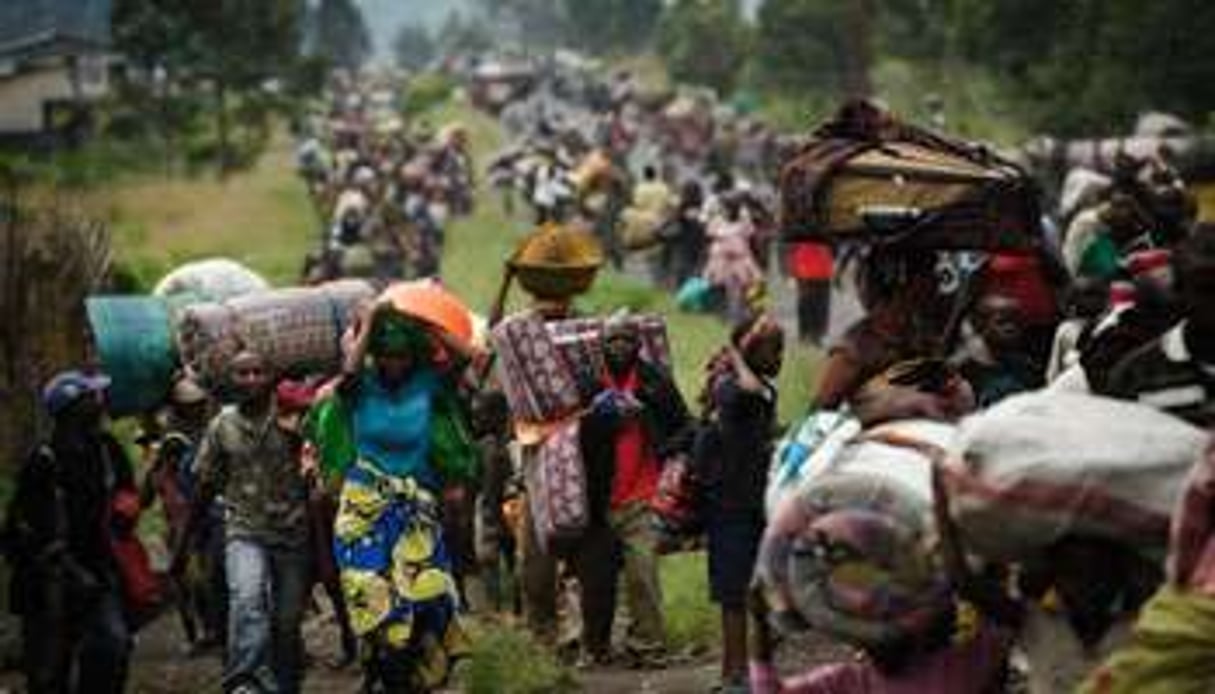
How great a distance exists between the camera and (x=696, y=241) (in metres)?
26.4

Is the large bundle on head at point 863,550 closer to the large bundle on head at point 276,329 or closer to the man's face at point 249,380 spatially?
the man's face at point 249,380

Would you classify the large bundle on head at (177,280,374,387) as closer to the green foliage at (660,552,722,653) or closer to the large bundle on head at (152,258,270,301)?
the large bundle on head at (152,258,270,301)

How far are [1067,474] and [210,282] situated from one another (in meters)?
9.18

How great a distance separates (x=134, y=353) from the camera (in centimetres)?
1200

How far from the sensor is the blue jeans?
9.08 m

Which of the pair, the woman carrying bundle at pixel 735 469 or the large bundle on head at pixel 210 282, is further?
the large bundle on head at pixel 210 282

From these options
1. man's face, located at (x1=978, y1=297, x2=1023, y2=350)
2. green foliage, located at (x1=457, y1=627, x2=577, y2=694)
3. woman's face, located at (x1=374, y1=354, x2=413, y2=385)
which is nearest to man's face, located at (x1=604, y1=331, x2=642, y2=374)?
green foliage, located at (x1=457, y1=627, x2=577, y2=694)

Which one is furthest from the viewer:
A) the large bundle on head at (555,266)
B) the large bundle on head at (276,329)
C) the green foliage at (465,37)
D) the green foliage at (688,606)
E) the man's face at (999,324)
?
the green foliage at (465,37)

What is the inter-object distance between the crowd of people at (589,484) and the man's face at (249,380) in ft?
0.04

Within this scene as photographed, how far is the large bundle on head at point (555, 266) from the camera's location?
390 inches

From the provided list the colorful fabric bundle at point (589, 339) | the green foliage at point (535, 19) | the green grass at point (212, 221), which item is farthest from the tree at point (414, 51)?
the colorful fabric bundle at point (589, 339)

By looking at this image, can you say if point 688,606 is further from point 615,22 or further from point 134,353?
point 615,22

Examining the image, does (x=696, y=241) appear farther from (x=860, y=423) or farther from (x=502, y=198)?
(x=860, y=423)

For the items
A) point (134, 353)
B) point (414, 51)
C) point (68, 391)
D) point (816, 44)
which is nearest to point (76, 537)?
point (68, 391)
